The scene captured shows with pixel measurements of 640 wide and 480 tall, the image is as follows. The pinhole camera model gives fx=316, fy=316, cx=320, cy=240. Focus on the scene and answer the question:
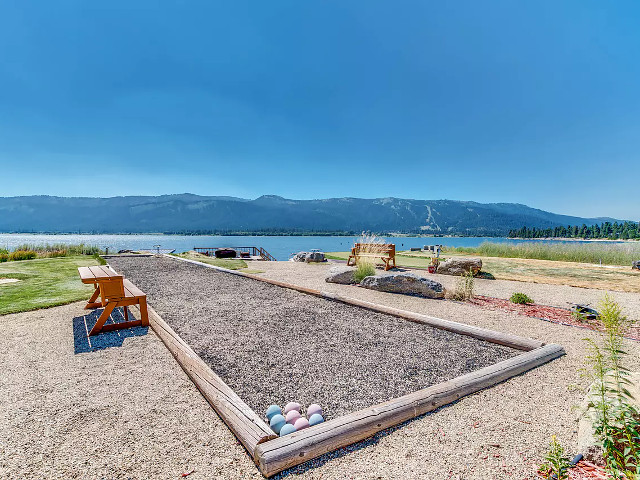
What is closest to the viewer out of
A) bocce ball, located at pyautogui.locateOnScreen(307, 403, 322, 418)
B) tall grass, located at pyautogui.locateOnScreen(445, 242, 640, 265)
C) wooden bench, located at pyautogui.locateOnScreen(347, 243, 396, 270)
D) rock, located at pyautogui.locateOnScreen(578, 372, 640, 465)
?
rock, located at pyautogui.locateOnScreen(578, 372, 640, 465)

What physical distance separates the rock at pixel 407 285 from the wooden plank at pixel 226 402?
17.9 ft

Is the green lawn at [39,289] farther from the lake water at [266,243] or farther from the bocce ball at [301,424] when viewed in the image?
the lake water at [266,243]

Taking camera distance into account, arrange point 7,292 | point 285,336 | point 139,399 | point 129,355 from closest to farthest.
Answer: point 139,399, point 129,355, point 285,336, point 7,292

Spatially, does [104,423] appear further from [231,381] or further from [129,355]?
[129,355]

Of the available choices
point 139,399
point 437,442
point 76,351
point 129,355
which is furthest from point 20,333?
point 437,442

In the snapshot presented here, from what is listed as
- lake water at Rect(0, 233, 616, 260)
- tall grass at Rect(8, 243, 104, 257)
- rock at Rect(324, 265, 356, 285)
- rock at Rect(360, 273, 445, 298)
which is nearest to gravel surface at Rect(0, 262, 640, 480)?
rock at Rect(360, 273, 445, 298)

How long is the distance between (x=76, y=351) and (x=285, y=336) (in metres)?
2.63

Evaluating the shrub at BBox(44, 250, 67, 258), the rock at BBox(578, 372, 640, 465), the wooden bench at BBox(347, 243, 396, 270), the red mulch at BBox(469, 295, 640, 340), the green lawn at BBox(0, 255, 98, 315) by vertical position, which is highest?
the wooden bench at BBox(347, 243, 396, 270)

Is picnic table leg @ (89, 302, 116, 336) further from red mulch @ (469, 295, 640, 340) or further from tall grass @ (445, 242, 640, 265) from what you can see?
tall grass @ (445, 242, 640, 265)

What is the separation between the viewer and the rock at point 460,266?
1153 cm

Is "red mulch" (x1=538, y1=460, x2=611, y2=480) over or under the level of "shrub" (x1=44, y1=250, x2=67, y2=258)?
over

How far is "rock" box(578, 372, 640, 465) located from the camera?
6.38 feet

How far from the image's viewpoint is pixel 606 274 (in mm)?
11289

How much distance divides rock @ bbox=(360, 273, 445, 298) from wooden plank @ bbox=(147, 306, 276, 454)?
5.44m
